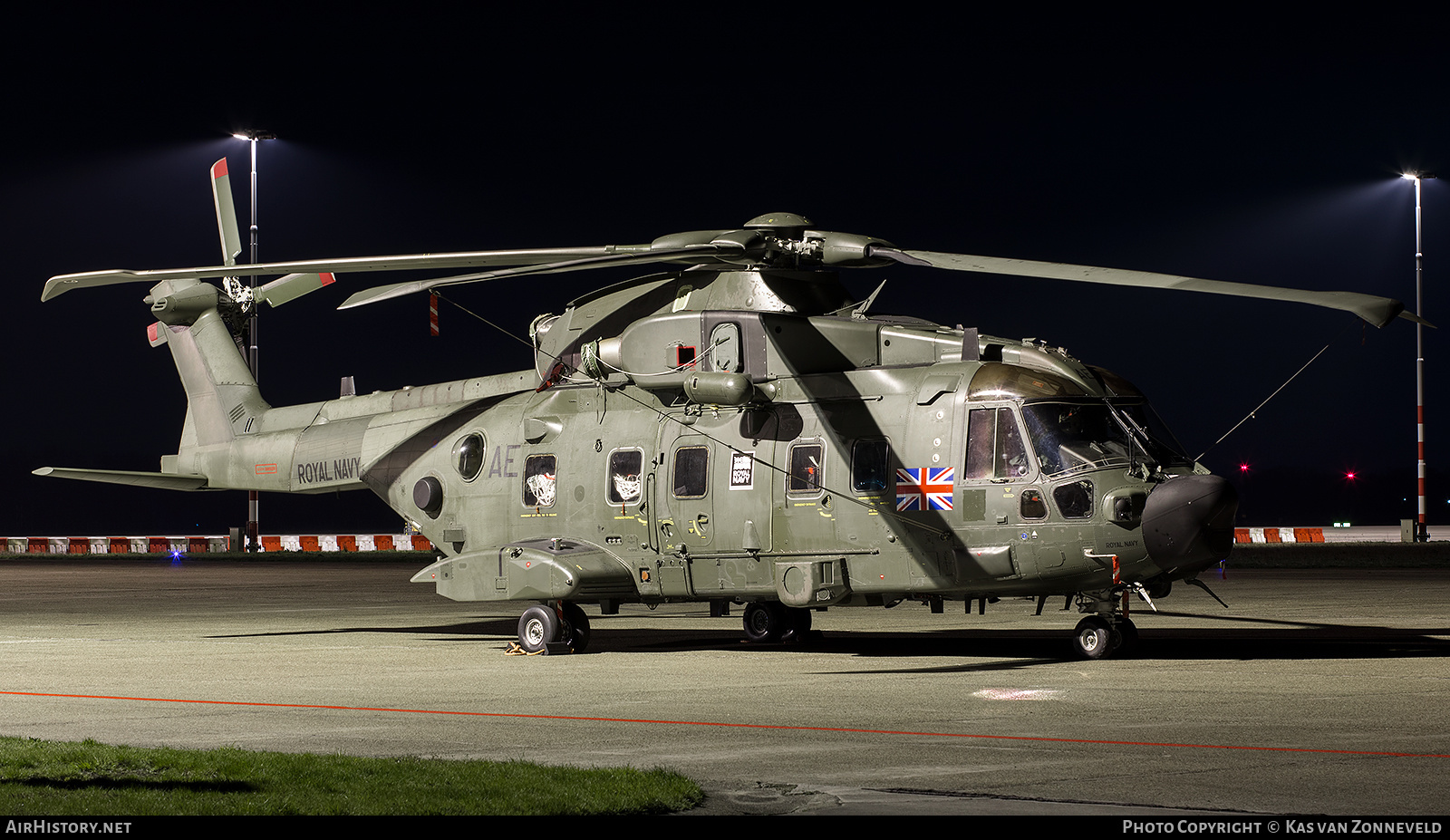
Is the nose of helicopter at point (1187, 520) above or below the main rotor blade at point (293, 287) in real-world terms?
below

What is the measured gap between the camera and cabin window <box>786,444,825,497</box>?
58.4 feet

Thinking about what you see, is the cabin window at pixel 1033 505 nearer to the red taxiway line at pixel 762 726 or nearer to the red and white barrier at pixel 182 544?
the red taxiway line at pixel 762 726

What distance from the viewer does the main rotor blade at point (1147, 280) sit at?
45.1ft

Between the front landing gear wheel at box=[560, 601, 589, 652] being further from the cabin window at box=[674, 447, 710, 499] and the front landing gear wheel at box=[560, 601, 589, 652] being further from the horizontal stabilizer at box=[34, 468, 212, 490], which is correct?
the horizontal stabilizer at box=[34, 468, 212, 490]

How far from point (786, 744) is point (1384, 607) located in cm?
1762

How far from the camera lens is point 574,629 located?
1923 centimetres

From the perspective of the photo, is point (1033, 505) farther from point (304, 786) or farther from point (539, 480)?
point (304, 786)

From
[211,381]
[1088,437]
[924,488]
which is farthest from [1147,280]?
[211,381]

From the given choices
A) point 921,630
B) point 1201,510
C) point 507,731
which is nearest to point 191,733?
point 507,731

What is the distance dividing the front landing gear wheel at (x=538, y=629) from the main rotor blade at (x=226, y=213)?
7.82 m

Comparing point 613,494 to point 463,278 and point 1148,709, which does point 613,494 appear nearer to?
point 463,278

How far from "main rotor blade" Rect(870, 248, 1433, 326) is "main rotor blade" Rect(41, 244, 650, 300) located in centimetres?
312

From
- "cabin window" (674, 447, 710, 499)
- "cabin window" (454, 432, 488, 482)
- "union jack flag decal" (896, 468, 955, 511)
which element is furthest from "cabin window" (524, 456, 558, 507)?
"union jack flag decal" (896, 468, 955, 511)

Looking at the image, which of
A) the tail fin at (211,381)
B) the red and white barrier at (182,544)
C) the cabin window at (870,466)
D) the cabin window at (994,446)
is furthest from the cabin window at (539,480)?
the red and white barrier at (182,544)
